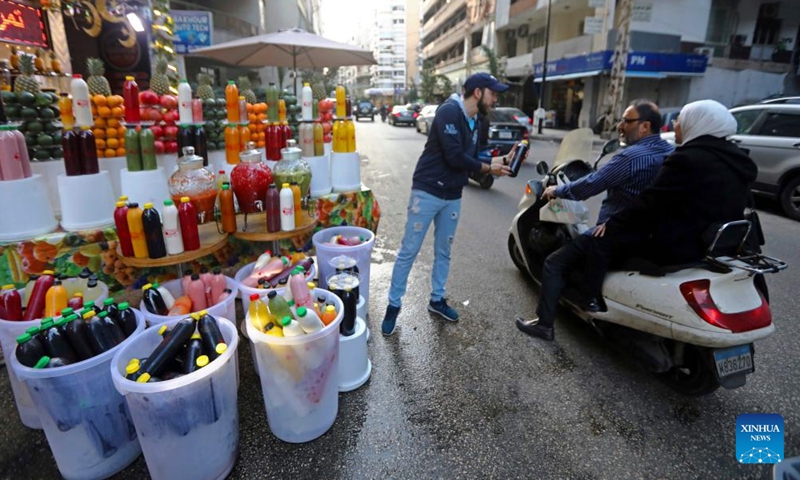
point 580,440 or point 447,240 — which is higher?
point 447,240

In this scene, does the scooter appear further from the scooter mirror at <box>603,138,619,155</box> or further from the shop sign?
the shop sign

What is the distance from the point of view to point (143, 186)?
3078mm

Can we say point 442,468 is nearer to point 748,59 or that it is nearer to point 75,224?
point 75,224

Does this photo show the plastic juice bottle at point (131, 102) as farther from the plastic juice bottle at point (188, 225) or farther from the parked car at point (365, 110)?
the parked car at point (365, 110)

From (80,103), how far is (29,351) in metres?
1.79

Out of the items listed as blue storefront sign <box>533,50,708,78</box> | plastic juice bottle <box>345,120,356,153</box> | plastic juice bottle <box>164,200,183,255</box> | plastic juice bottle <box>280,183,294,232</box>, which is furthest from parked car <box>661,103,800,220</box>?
blue storefront sign <box>533,50,708,78</box>

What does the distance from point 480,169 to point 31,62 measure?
4004mm

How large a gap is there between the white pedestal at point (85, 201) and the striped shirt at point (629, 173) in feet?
11.1

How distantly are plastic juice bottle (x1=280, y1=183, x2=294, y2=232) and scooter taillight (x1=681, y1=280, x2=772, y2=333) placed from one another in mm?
2582

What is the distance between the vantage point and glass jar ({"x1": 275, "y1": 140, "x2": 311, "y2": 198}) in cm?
326

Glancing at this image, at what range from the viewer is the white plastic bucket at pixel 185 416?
177 cm

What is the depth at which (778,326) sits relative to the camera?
3555 mm

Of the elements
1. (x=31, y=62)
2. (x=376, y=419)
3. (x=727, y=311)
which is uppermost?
(x=31, y=62)

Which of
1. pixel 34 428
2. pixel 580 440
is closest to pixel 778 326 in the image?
pixel 580 440
